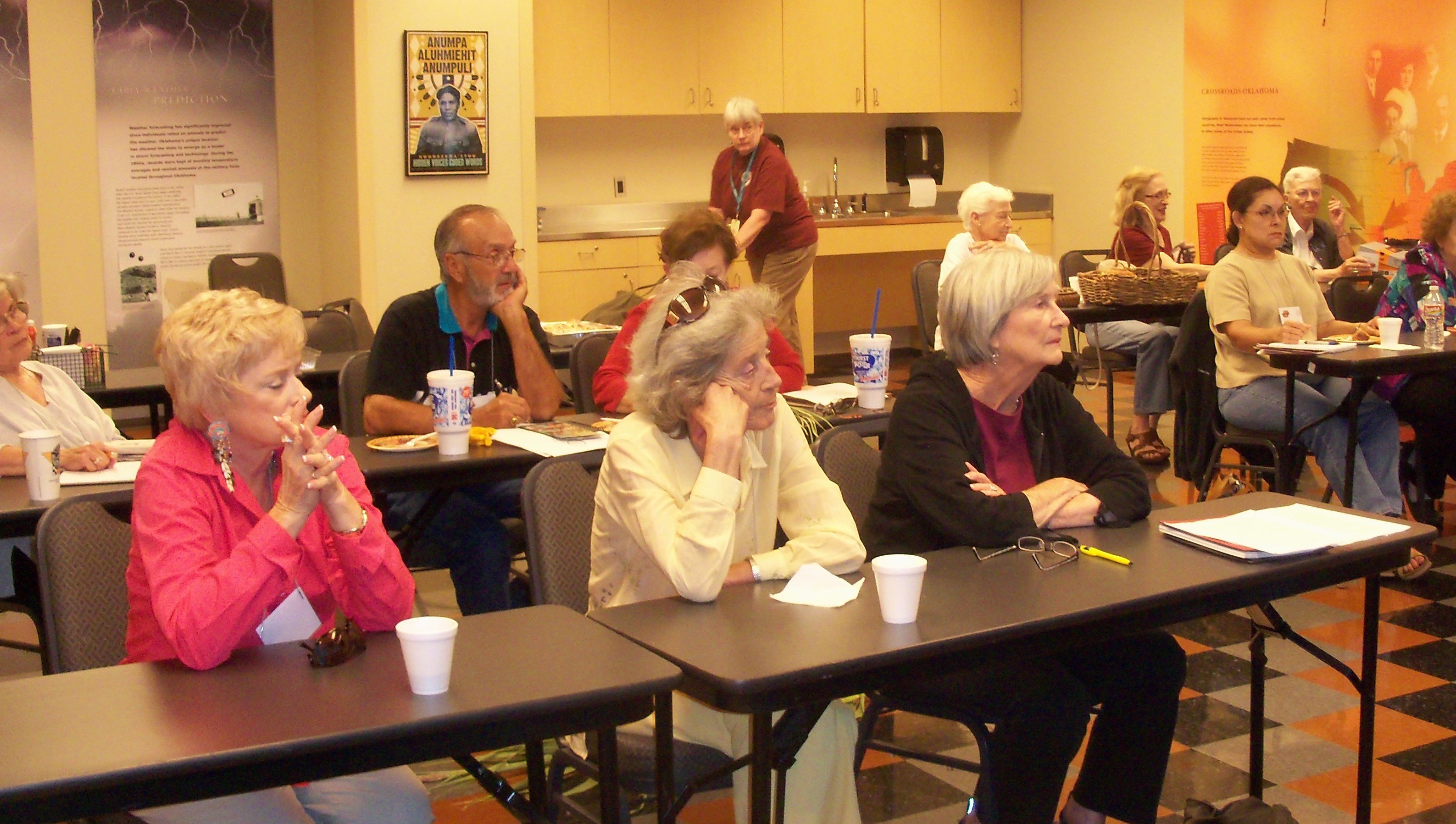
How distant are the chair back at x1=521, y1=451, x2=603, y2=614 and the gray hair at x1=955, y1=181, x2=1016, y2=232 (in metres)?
4.35

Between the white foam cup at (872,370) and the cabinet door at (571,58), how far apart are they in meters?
4.93

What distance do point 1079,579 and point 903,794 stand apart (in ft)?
3.25

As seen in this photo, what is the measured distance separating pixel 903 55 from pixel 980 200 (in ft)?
10.5

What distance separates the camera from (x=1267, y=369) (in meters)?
4.81

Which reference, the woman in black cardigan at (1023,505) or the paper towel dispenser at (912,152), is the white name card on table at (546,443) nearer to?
the woman in black cardigan at (1023,505)

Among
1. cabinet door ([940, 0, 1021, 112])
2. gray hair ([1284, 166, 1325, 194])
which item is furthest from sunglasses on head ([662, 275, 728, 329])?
cabinet door ([940, 0, 1021, 112])

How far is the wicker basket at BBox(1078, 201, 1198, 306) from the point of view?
5.96 meters

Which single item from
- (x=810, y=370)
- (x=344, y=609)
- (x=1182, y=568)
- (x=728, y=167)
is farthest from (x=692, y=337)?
(x=810, y=370)

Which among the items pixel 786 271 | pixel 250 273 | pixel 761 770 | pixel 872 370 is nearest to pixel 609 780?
pixel 761 770

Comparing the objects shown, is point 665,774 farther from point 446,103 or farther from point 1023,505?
point 446,103

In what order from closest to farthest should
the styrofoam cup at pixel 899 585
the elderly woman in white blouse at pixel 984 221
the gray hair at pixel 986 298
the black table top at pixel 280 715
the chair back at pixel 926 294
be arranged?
the black table top at pixel 280 715 → the styrofoam cup at pixel 899 585 → the gray hair at pixel 986 298 → the chair back at pixel 926 294 → the elderly woman in white blouse at pixel 984 221

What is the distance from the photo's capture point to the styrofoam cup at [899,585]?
1909mm

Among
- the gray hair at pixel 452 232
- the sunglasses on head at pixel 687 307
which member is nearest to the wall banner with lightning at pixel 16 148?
the gray hair at pixel 452 232

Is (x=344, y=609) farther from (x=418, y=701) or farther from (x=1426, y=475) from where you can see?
(x=1426, y=475)
